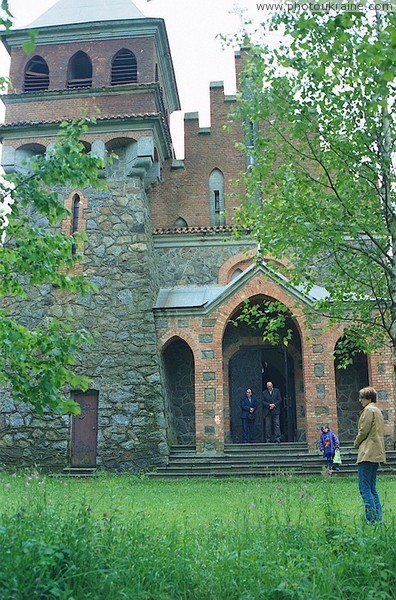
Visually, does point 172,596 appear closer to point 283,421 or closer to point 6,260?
point 6,260

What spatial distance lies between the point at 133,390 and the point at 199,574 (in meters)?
10.0

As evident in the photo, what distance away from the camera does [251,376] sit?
17.0 metres

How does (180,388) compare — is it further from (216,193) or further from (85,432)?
(216,193)

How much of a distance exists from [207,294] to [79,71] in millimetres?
7779

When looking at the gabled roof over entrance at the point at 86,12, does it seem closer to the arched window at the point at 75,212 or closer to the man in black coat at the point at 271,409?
the arched window at the point at 75,212

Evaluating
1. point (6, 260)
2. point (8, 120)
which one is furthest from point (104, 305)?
point (6, 260)

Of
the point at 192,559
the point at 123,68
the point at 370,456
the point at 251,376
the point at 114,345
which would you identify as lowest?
the point at 192,559

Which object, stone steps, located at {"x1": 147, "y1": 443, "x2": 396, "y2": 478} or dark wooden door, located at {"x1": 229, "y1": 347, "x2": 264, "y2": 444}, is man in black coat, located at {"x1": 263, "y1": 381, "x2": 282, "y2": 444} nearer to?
stone steps, located at {"x1": 147, "y1": 443, "x2": 396, "y2": 478}

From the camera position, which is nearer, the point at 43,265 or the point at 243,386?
the point at 43,265

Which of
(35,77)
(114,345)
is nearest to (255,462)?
(114,345)

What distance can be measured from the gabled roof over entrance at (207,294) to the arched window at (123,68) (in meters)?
5.99

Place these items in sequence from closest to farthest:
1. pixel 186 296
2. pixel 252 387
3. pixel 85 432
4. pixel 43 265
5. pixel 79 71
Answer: pixel 43 265 < pixel 85 432 < pixel 252 387 < pixel 186 296 < pixel 79 71

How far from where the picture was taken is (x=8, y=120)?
16.5 meters

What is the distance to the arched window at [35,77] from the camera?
17.1 metres
